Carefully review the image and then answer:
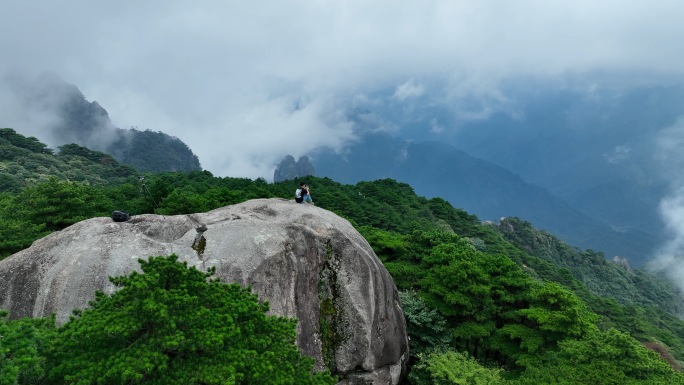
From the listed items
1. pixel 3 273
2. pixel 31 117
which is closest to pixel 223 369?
pixel 3 273

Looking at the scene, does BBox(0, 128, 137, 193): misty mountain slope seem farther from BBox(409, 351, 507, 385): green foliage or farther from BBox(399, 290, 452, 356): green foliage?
BBox(409, 351, 507, 385): green foliage

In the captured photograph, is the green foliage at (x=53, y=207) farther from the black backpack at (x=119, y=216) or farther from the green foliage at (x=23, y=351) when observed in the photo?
the green foliage at (x=23, y=351)

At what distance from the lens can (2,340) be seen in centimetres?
688

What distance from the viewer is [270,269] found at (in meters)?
A: 14.4

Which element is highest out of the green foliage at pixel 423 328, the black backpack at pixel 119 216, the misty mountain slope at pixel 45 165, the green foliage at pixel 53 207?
the misty mountain slope at pixel 45 165

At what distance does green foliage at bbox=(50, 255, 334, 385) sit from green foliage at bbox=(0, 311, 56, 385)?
269 millimetres

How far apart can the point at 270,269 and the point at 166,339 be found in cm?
666

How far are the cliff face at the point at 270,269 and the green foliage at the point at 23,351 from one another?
15.0 ft

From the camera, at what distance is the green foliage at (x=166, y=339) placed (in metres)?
7.58

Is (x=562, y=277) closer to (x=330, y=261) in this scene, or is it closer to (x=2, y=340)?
(x=330, y=261)

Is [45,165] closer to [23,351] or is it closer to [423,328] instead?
[423,328]

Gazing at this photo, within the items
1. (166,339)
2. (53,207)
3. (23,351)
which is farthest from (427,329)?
(53,207)

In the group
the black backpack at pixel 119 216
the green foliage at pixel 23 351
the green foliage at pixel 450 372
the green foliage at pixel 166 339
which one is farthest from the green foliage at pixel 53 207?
the green foliage at pixel 450 372

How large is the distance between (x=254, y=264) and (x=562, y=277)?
221ft
